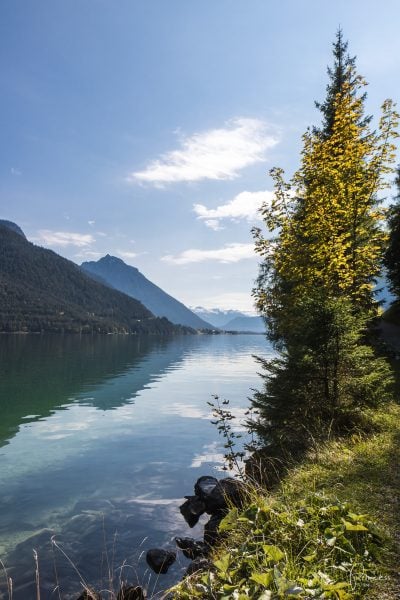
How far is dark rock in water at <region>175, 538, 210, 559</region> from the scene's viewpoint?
1156 centimetres

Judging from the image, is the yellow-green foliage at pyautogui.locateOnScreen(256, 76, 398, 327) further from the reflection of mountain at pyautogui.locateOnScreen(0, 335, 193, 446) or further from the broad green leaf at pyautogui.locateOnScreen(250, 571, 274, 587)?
the reflection of mountain at pyautogui.locateOnScreen(0, 335, 193, 446)

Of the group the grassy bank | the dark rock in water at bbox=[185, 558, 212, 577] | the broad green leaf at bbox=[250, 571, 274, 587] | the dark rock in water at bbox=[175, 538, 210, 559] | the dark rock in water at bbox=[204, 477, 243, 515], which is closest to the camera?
the broad green leaf at bbox=[250, 571, 274, 587]

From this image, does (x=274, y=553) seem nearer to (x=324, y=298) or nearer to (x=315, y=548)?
(x=315, y=548)

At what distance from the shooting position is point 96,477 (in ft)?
62.4

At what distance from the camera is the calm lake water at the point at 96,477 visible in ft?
38.1

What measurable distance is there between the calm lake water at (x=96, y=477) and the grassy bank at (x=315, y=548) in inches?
69.3

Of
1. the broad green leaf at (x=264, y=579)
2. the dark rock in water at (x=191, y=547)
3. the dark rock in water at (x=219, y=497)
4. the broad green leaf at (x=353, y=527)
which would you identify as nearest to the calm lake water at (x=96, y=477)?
the dark rock in water at (x=191, y=547)

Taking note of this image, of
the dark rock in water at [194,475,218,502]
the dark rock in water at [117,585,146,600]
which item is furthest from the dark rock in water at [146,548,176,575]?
the dark rock in water at [194,475,218,502]

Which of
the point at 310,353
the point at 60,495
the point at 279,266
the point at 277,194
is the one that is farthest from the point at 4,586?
the point at 277,194

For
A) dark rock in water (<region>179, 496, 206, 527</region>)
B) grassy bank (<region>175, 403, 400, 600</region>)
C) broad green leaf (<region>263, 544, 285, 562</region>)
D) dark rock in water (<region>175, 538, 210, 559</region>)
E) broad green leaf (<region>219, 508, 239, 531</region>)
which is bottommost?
dark rock in water (<region>179, 496, 206, 527</region>)

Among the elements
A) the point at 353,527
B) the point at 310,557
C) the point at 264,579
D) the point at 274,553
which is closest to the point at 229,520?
the point at 274,553

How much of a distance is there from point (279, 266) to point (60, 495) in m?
13.7

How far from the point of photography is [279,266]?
50.9ft

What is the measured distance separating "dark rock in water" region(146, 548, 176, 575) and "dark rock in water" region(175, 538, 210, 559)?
49 centimetres
